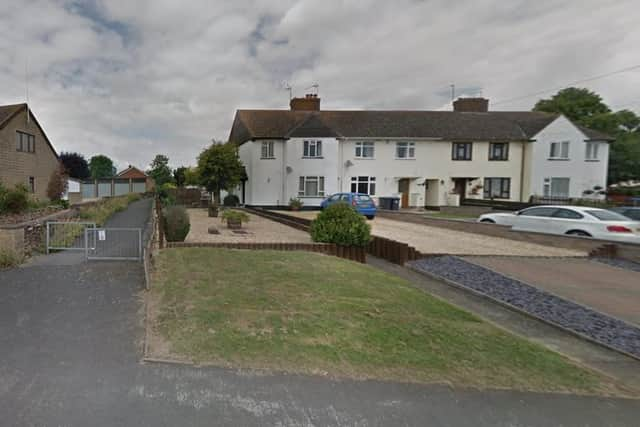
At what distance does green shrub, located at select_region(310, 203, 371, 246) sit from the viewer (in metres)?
10.0

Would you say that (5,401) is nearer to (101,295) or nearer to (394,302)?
(101,295)

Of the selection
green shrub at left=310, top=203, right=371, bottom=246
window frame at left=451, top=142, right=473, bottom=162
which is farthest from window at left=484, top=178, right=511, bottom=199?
green shrub at left=310, top=203, right=371, bottom=246

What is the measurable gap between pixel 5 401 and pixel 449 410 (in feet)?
13.5

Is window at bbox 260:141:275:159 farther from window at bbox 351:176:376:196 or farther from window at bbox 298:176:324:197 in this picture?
window at bbox 351:176:376:196

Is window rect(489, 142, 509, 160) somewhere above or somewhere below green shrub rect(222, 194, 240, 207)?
above

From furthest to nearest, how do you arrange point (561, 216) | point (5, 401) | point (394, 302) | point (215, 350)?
point (561, 216) < point (394, 302) < point (215, 350) < point (5, 401)

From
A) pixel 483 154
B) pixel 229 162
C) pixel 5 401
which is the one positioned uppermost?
pixel 483 154

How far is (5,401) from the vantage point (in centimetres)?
308

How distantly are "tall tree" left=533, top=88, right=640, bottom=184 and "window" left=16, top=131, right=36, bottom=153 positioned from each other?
50.0m

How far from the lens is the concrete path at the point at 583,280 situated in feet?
21.0

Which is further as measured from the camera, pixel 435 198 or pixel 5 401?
pixel 435 198

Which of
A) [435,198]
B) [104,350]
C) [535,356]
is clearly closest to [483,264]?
[535,356]

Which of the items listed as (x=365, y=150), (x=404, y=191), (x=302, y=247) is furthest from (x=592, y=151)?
(x=302, y=247)

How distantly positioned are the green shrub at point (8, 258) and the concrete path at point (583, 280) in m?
11.7
